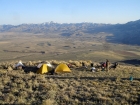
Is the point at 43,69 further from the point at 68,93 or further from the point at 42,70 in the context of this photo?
the point at 68,93

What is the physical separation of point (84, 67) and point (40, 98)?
13.4 meters

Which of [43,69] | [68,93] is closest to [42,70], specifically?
[43,69]

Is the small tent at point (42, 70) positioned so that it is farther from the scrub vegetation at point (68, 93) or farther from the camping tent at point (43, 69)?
the scrub vegetation at point (68, 93)

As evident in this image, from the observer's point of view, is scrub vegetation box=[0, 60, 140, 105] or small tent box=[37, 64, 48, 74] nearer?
scrub vegetation box=[0, 60, 140, 105]

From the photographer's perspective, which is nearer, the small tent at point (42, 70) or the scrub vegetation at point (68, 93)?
the scrub vegetation at point (68, 93)

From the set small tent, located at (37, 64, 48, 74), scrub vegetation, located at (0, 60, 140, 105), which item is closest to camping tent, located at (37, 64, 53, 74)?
small tent, located at (37, 64, 48, 74)

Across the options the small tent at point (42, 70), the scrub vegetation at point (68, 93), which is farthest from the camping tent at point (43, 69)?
the scrub vegetation at point (68, 93)

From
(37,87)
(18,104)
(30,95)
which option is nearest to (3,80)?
(37,87)

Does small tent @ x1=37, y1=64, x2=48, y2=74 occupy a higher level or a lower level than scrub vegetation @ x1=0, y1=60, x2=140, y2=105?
lower

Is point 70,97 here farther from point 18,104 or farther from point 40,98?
point 18,104

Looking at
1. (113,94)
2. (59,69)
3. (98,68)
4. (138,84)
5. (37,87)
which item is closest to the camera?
(113,94)

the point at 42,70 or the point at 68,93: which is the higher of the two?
the point at 68,93

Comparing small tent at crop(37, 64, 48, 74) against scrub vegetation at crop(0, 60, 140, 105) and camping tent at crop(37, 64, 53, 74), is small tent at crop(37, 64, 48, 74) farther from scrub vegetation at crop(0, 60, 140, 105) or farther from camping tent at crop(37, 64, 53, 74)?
scrub vegetation at crop(0, 60, 140, 105)

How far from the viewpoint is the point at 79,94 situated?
1328 cm
